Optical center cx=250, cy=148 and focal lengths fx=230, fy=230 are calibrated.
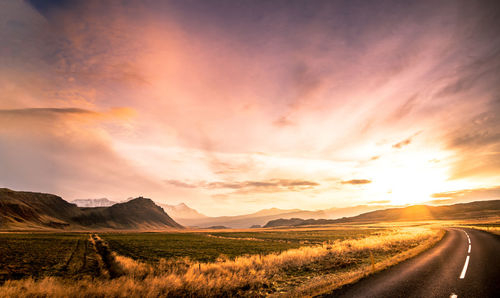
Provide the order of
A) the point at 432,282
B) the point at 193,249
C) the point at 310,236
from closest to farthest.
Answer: the point at 432,282, the point at 193,249, the point at 310,236

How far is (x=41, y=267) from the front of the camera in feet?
76.0

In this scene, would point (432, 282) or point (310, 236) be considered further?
point (310, 236)

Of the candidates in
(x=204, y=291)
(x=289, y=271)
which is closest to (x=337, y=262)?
(x=289, y=271)

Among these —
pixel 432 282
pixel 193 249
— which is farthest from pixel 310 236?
pixel 432 282

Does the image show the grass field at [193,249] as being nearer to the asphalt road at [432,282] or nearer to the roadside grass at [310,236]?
the roadside grass at [310,236]

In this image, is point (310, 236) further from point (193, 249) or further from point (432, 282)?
point (432, 282)

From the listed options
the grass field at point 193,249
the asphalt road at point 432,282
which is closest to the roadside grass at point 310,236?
the grass field at point 193,249

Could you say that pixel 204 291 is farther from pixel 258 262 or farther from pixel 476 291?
pixel 476 291

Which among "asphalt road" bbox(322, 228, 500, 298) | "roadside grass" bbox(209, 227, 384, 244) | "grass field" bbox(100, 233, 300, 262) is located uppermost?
"asphalt road" bbox(322, 228, 500, 298)

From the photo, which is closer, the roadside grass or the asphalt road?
the asphalt road

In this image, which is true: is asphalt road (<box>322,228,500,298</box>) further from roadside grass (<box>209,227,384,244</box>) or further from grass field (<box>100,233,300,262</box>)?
roadside grass (<box>209,227,384,244</box>)

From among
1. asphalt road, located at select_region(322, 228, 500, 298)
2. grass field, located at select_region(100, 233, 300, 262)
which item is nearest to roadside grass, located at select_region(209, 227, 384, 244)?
grass field, located at select_region(100, 233, 300, 262)

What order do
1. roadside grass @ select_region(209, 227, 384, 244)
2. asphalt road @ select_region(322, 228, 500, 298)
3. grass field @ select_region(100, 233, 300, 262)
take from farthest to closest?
roadside grass @ select_region(209, 227, 384, 244)
grass field @ select_region(100, 233, 300, 262)
asphalt road @ select_region(322, 228, 500, 298)

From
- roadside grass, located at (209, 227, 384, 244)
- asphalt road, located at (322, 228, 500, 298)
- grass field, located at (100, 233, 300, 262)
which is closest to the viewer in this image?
asphalt road, located at (322, 228, 500, 298)
